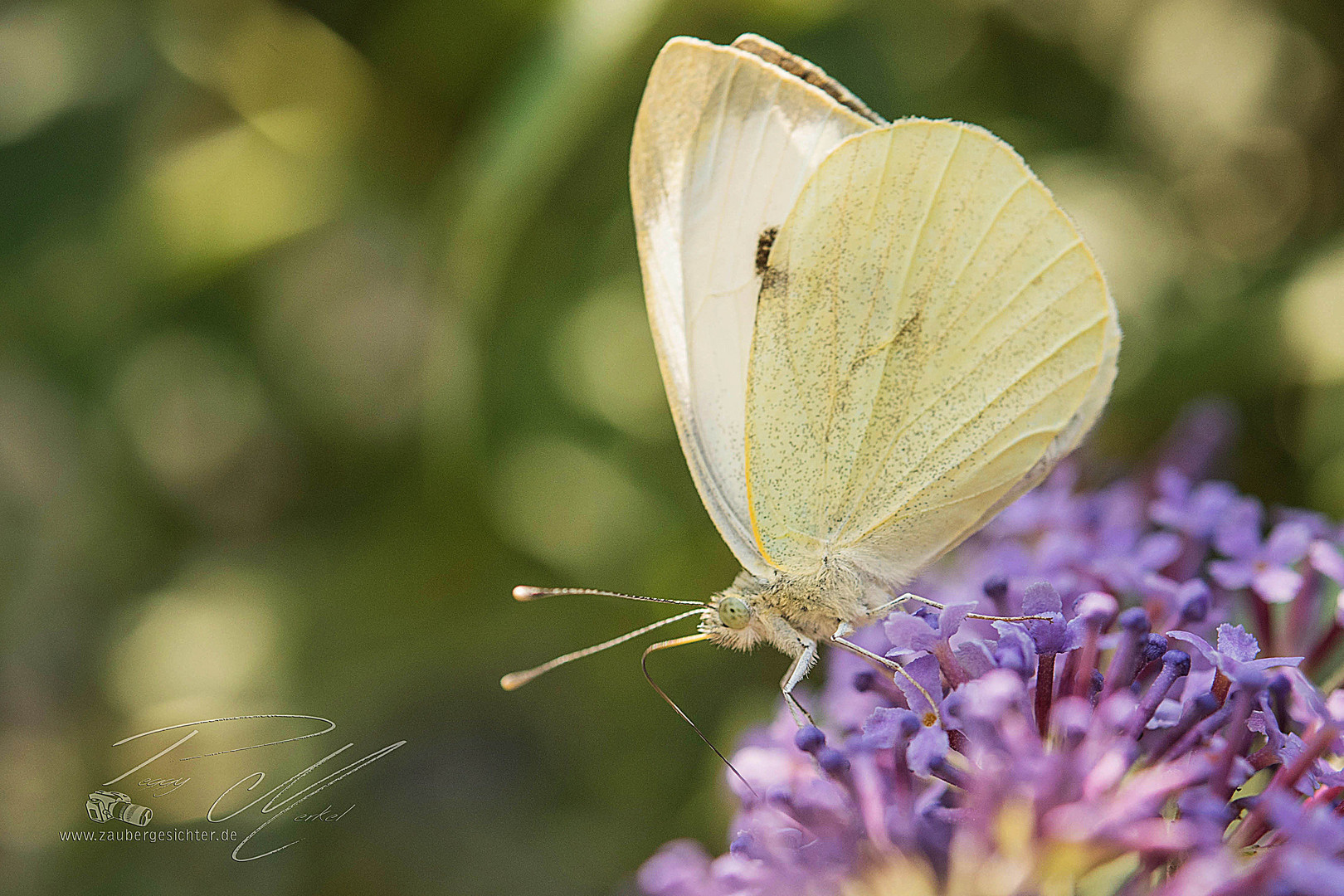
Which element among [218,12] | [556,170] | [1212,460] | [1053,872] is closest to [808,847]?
[1053,872]

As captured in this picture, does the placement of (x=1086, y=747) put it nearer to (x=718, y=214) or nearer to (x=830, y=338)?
(x=830, y=338)

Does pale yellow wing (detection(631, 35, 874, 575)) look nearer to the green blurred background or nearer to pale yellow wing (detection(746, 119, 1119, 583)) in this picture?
pale yellow wing (detection(746, 119, 1119, 583))

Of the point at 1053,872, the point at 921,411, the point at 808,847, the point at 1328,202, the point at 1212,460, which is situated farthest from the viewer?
the point at 1328,202

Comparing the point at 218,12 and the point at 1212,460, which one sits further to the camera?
the point at 218,12

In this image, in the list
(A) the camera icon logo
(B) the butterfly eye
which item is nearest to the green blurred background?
(A) the camera icon logo

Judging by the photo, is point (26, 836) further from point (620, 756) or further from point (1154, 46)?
point (1154, 46)

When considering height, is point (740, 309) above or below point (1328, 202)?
below
